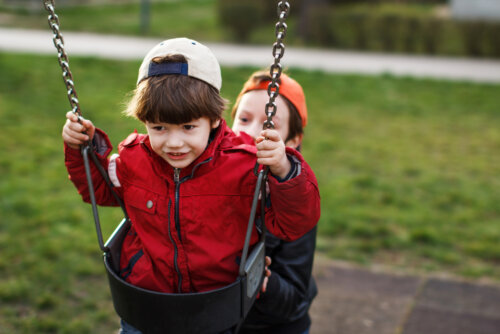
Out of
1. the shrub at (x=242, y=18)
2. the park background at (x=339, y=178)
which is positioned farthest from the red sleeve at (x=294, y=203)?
the shrub at (x=242, y=18)

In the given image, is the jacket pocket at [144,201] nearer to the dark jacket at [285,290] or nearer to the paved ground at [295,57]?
the dark jacket at [285,290]

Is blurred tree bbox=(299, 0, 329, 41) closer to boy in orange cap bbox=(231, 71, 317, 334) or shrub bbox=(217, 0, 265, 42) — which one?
shrub bbox=(217, 0, 265, 42)

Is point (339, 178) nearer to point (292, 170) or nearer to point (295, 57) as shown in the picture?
point (292, 170)

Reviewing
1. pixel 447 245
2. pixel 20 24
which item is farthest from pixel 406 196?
pixel 20 24

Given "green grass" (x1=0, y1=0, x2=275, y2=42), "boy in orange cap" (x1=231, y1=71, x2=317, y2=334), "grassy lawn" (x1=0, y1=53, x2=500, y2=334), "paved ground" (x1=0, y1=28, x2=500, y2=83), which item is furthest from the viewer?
"green grass" (x1=0, y1=0, x2=275, y2=42)

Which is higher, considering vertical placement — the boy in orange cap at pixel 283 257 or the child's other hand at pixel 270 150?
the child's other hand at pixel 270 150

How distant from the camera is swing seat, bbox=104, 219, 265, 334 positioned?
1.67 meters

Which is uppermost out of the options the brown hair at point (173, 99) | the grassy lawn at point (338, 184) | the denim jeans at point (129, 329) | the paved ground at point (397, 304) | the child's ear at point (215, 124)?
the brown hair at point (173, 99)

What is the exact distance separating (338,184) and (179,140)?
3814 mm

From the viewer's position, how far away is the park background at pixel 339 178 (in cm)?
366

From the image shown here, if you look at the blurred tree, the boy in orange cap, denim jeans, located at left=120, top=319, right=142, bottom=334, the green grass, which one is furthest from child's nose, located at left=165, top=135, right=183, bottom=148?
the blurred tree

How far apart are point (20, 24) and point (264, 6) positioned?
701 cm

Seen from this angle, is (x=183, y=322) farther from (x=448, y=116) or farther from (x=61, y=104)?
(x=448, y=116)

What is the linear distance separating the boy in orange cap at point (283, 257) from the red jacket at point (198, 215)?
1.05 ft
